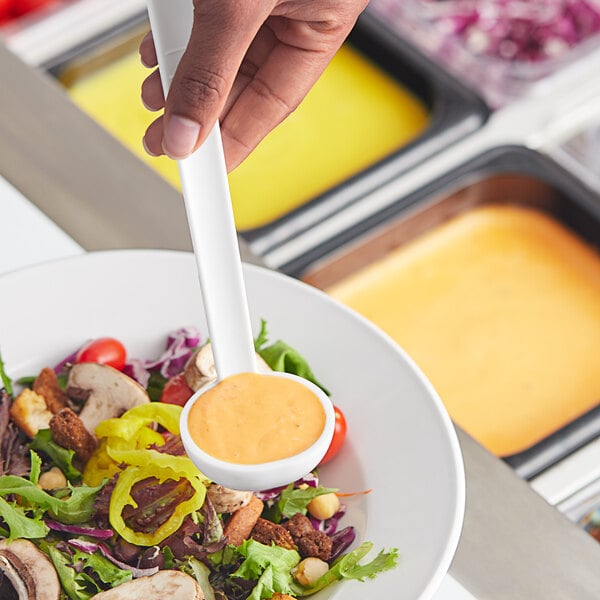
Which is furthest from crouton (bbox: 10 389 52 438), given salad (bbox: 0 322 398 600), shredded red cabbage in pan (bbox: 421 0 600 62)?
shredded red cabbage in pan (bbox: 421 0 600 62)

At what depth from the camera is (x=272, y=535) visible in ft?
4.20

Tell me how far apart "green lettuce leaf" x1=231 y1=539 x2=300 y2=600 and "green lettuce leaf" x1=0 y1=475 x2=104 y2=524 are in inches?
7.3

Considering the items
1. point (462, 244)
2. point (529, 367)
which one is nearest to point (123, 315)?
point (529, 367)

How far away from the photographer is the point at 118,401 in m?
1.41

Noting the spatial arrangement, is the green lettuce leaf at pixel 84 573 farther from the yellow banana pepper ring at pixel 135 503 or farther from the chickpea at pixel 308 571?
the chickpea at pixel 308 571

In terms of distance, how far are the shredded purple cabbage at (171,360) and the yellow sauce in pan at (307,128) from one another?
0.99 metres

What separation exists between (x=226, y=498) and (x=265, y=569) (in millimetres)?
108

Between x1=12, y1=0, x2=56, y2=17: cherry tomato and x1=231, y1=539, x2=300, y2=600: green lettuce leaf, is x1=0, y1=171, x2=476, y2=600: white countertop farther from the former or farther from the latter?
x1=12, y1=0, x2=56, y2=17: cherry tomato

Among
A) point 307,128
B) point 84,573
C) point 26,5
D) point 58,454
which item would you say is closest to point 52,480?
point 58,454

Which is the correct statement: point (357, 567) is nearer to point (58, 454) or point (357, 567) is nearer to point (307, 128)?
point (58, 454)

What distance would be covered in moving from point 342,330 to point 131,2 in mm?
1736

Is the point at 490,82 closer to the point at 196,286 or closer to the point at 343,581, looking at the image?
the point at 196,286

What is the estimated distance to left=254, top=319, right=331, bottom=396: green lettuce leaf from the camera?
1.45m

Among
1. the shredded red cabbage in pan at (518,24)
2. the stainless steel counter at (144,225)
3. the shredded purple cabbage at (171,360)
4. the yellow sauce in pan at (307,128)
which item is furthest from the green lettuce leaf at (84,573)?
→ the shredded red cabbage in pan at (518,24)
